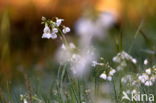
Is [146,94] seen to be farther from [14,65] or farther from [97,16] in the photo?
[14,65]

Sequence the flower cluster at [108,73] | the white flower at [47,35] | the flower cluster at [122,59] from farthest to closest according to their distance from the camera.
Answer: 1. the flower cluster at [122,59]
2. the flower cluster at [108,73]
3. the white flower at [47,35]

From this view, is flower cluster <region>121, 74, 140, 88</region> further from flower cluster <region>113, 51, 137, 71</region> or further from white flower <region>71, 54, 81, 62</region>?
white flower <region>71, 54, 81, 62</region>

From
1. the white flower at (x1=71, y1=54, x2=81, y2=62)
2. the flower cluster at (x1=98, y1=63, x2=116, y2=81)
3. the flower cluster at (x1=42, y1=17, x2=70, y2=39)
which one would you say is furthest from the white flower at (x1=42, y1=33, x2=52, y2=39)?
the flower cluster at (x1=98, y1=63, x2=116, y2=81)

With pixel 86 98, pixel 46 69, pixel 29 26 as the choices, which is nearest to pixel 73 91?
pixel 86 98

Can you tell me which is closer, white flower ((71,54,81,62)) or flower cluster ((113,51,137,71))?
white flower ((71,54,81,62))

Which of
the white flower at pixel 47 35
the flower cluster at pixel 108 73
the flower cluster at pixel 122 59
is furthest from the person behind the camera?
the flower cluster at pixel 122 59

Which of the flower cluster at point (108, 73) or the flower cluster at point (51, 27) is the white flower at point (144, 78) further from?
Answer: the flower cluster at point (51, 27)

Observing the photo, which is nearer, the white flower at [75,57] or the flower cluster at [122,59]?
the white flower at [75,57]

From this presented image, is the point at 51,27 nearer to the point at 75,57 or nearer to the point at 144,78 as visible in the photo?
the point at 75,57

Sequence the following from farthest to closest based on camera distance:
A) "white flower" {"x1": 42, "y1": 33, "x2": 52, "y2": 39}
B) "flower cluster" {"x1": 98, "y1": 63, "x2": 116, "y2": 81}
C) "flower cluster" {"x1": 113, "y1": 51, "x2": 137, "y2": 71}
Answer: "flower cluster" {"x1": 113, "y1": 51, "x2": 137, "y2": 71}, "flower cluster" {"x1": 98, "y1": 63, "x2": 116, "y2": 81}, "white flower" {"x1": 42, "y1": 33, "x2": 52, "y2": 39}

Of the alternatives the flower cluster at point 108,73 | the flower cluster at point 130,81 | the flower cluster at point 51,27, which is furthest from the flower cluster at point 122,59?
the flower cluster at point 51,27

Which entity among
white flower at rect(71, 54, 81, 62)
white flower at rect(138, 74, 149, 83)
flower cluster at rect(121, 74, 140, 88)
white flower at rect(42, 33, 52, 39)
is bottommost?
flower cluster at rect(121, 74, 140, 88)
